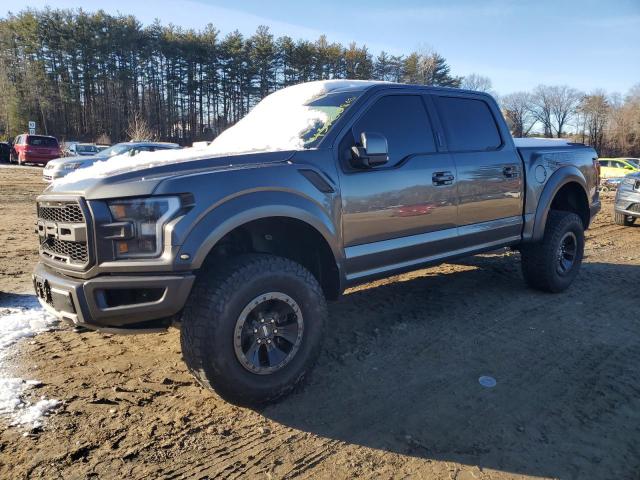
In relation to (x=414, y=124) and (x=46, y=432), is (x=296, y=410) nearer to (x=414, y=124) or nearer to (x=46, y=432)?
(x=46, y=432)

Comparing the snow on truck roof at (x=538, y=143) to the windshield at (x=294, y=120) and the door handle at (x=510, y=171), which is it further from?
the windshield at (x=294, y=120)

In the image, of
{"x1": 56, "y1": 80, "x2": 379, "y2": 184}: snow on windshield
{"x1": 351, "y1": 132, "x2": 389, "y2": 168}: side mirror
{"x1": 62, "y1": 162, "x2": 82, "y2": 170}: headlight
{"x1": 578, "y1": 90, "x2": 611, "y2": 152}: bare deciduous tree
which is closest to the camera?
{"x1": 56, "y1": 80, "x2": 379, "y2": 184}: snow on windshield

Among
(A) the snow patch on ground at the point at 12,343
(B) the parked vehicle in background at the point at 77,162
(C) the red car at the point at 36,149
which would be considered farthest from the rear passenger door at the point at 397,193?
(C) the red car at the point at 36,149

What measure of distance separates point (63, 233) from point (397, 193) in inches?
90.6

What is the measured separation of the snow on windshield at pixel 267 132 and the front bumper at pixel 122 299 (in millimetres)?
693

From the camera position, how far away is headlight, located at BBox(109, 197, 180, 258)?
9.02 ft

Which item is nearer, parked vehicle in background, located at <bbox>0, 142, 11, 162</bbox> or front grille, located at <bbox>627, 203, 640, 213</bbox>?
front grille, located at <bbox>627, 203, 640, 213</bbox>

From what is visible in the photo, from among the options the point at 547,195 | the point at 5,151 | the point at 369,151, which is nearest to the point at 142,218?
the point at 369,151

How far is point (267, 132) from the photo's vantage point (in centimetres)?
407

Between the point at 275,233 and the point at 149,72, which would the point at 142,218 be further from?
the point at 149,72

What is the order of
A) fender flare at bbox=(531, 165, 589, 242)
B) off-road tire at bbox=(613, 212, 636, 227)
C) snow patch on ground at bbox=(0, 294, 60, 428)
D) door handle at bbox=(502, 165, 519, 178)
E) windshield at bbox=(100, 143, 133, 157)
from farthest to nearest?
windshield at bbox=(100, 143, 133, 157) < off-road tire at bbox=(613, 212, 636, 227) < fender flare at bbox=(531, 165, 589, 242) < door handle at bbox=(502, 165, 519, 178) < snow patch on ground at bbox=(0, 294, 60, 428)

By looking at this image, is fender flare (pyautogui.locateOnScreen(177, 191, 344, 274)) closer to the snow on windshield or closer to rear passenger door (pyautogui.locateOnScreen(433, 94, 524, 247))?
the snow on windshield

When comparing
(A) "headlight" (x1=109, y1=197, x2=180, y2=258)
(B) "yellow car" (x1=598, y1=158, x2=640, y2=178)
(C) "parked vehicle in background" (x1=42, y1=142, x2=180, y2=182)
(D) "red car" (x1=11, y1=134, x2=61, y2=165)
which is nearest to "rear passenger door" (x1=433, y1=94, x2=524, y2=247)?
(A) "headlight" (x1=109, y1=197, x2=180, y2=258)

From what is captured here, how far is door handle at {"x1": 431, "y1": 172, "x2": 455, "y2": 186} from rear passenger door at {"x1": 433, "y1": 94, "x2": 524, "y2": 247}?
145mm
